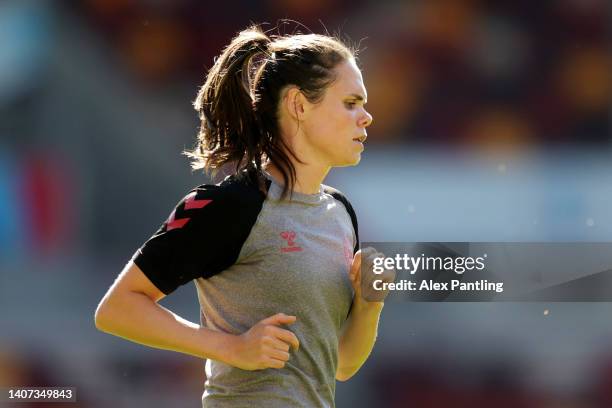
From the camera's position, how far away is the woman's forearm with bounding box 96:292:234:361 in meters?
1.12

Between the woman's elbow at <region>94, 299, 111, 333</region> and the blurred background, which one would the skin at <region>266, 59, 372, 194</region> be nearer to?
the woman's elbow at <region>94, 299, 111, 333</region>

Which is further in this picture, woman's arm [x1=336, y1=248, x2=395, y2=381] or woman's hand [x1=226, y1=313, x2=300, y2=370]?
woman's arm [x1=336, y1=248, x2=395, y2=381]

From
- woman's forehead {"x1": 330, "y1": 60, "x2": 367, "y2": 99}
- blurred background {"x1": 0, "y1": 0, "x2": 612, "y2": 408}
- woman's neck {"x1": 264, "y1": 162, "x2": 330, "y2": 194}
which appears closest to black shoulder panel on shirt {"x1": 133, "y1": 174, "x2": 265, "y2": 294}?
woman's neck {"x1": 264, "y1": 162, "x2": 330, "y2": 194}

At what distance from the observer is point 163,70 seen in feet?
8.38

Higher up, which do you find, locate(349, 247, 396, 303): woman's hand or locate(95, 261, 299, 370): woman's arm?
locate(349, 247, 396, 303): woman's hand

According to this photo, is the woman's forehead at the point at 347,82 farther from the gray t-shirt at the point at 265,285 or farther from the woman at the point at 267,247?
the gray t-shirt at the point at 265,285

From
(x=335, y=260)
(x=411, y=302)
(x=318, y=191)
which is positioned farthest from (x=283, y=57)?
(x=411, y=302)

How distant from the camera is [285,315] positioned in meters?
1.13

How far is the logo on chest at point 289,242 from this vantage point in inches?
46.1

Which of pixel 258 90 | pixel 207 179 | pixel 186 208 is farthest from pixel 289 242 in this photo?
→ pixel 207 179

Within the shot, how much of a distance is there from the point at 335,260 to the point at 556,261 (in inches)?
49.2

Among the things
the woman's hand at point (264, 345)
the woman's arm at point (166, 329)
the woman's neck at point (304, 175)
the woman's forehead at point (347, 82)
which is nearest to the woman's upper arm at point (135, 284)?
the woman's arm at point (166, 329)

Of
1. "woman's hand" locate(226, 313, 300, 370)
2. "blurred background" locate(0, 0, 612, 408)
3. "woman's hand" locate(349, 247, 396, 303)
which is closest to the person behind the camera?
"woman's hand" locate(226, 313, 300, 370)

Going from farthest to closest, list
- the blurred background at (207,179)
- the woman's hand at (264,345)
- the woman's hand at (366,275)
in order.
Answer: the blurred background at (207,179), the woman's hand at (366,275), the woman's hand at (264,345)
